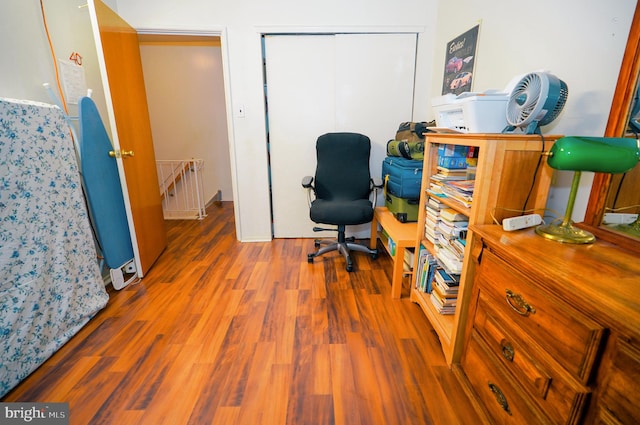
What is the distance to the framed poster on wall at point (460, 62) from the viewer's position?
1.85 meters

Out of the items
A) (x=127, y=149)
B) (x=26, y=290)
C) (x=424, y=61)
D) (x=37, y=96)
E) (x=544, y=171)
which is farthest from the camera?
(x=424, y=61)

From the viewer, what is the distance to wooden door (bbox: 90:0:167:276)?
1.87 meters

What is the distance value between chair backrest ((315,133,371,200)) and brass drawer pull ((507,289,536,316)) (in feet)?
A: 5.33

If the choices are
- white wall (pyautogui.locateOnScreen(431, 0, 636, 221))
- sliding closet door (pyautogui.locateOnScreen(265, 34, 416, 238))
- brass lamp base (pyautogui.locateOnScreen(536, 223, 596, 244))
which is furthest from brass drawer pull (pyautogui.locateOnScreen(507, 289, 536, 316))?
sliding closet door (pyautogui.locateOnScreen(265, 34, 416, 238))

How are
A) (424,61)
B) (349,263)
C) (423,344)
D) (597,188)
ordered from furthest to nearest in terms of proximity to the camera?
(424,61) < (349,263) < (423,344) < (597,188)

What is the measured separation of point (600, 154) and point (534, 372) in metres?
0.68

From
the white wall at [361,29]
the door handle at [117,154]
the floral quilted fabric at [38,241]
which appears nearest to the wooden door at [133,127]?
the door handle at [117,154]

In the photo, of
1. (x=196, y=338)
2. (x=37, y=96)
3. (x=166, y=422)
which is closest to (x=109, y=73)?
(x=37, y=96)

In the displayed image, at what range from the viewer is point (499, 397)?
97cm

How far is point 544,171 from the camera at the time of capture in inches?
43.6

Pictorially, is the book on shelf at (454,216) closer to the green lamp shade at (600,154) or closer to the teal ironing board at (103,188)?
the green lamp shade at (600,154)

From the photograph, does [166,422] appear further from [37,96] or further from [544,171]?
[37,96]

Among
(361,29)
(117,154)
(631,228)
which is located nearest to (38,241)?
(117,154)

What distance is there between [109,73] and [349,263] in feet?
7.16
